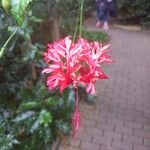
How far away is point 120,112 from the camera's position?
17.6ft

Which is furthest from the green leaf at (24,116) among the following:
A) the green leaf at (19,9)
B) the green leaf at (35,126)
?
the green leaf at (19,9)

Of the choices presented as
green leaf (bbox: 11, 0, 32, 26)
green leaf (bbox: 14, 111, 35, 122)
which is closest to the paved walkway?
green leaf (bbox: 14, 111, 35, 122)

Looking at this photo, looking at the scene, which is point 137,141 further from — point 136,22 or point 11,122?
point 136,22

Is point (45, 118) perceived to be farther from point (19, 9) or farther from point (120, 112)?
point (19, 9)

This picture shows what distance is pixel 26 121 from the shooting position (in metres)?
4.12

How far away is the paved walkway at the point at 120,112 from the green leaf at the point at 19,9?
348 cm

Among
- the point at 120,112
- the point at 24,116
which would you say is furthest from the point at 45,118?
the point at 120,112

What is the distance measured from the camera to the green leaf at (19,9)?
889 mm

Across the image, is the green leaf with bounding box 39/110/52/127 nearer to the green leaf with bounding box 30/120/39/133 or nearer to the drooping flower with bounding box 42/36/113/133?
the green leaf with bounding box 30/120/39/133

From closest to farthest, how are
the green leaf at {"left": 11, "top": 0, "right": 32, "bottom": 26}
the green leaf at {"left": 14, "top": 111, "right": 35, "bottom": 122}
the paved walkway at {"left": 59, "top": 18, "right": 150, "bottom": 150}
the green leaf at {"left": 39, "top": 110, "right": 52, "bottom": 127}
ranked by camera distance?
the green leaf at {"left": 11, "top": 0, "right": 32, "bottom": 26} < the green leaf at {"left": 39, "top": 110, "right": 52, "bottom": 127} < the green leaf at {"left": 14, "top": 111, "right": 35, "bottom": 122} < the paved walkway at {"left": 59, "top": 18, "right": 150, "bottom": 150}

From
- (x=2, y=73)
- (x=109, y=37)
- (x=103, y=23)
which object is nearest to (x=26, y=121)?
(x=2, y=73)

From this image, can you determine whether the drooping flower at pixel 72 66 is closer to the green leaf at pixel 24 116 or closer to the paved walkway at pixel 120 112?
the green leaf at pixel 24 116

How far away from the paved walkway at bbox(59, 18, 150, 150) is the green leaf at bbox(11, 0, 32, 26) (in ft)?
11.4

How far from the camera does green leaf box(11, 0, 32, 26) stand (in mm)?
889
